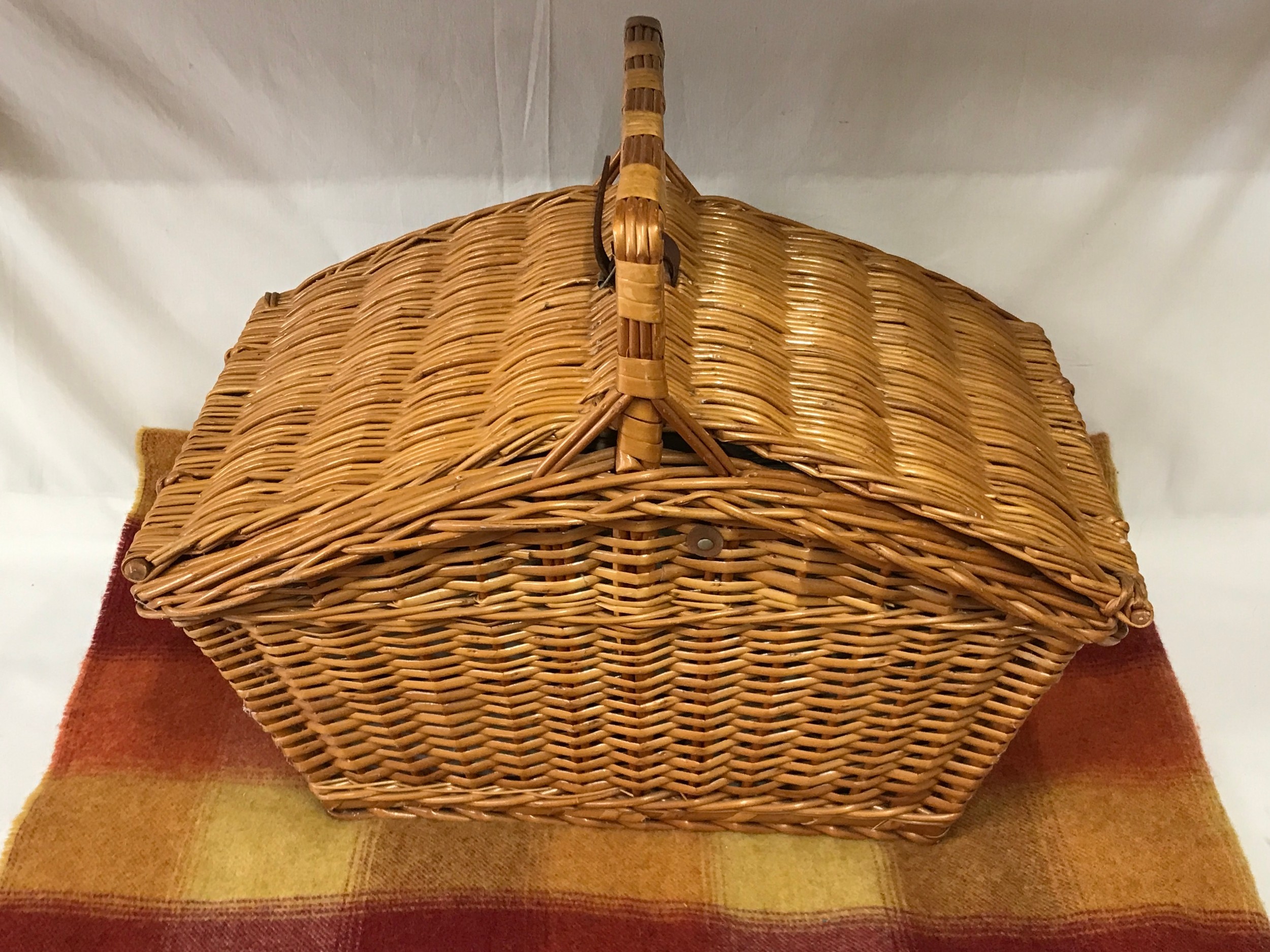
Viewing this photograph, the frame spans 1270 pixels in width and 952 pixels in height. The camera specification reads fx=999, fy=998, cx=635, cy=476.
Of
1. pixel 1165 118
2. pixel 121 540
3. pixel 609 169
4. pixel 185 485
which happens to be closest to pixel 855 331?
pixel 609 169

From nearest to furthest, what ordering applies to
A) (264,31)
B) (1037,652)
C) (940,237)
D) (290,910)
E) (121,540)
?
(1037,652) → (290,910) → (264,31) → (940,237) → (121,540)

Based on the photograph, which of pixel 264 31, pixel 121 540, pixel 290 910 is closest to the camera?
pixel 290 910

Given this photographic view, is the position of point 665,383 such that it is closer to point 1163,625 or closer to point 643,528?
point 643,528

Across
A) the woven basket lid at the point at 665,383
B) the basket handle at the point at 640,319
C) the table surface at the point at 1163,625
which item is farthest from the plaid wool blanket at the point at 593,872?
the basket handle at the point at 640,319

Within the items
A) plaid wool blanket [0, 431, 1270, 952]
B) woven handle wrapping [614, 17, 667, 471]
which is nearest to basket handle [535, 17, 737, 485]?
woven handle wrapping [614, 17, 667, 471]

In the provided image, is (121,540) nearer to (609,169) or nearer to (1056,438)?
(609,169)

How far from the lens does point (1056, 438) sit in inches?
34.4

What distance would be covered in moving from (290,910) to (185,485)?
0.38m

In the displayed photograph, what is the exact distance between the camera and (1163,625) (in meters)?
1.14

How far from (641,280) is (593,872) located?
57 cm

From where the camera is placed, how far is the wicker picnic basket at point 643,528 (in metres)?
0.67

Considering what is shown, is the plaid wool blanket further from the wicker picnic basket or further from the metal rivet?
the metal rivet

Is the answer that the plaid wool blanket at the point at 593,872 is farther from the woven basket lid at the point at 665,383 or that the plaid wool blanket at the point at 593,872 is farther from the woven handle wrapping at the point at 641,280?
the woven handle wrapping at the point at 641,280

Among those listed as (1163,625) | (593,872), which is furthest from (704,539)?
(1163,625)
